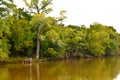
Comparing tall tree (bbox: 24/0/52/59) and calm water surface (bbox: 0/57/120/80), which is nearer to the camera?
calm water surface (bbox: 0/57/120/80)

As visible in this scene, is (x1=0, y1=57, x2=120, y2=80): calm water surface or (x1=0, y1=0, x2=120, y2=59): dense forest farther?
(x1=0, y1=0, x2=120, y2=59): dense forest

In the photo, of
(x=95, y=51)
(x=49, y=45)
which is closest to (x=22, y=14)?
(x=49, y=45)

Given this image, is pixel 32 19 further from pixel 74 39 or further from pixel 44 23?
pixel 74 39

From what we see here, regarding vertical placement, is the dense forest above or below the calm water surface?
above

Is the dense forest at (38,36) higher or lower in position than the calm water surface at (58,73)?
higher

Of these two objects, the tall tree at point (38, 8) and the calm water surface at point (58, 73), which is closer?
the calm water surface at point (58, 73)

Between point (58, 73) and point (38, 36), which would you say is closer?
point (58, 73)

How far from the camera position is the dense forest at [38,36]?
1228 inches

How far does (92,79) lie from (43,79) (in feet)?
9.55

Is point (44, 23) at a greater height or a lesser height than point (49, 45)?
greater

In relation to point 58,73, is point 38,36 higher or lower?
higher

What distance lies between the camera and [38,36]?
36844 millimetres

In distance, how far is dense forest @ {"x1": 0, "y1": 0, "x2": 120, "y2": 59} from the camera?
3118 centimetres

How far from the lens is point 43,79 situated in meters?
18.4
